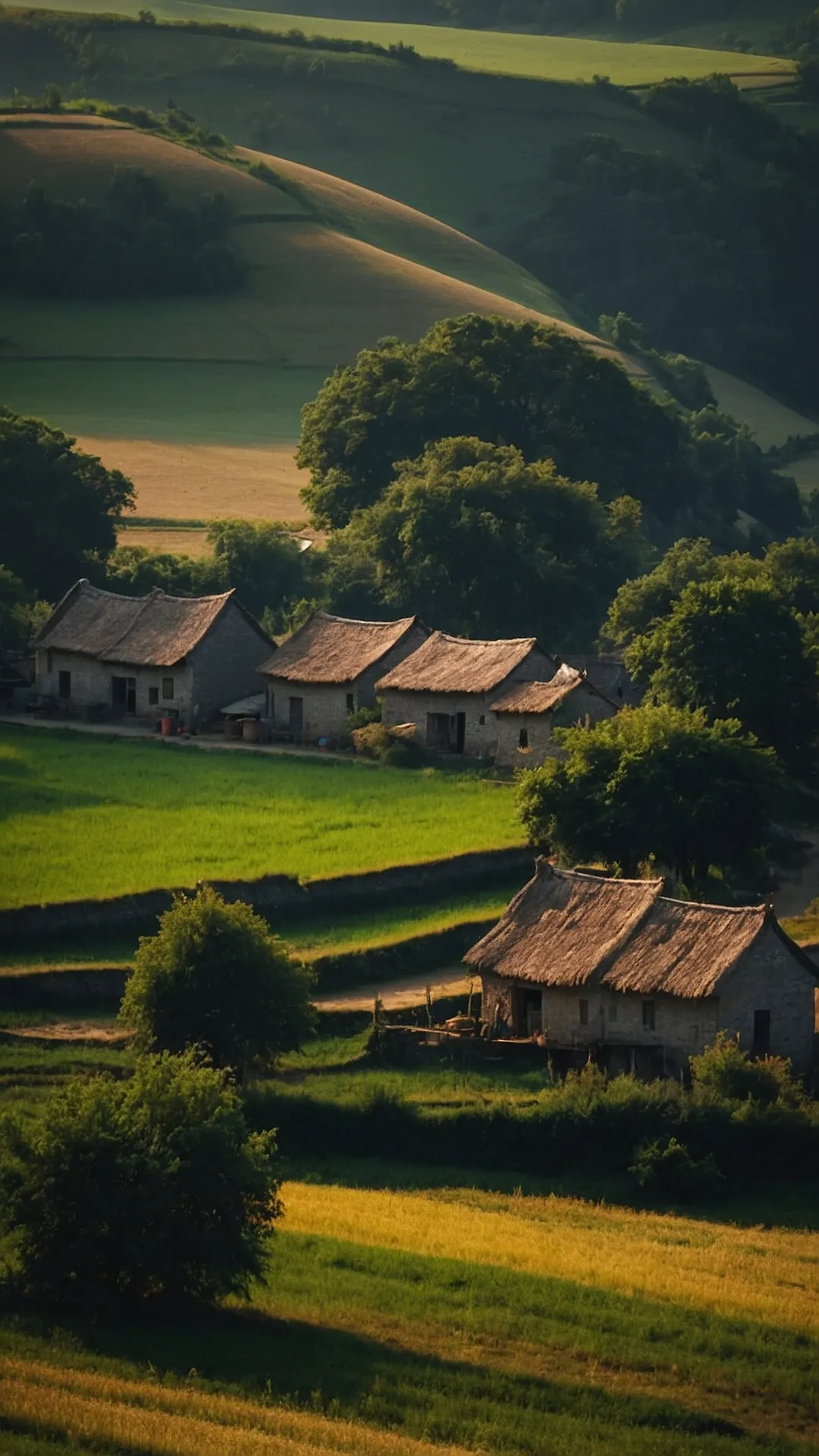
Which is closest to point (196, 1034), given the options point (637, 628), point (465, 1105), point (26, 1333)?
point (465, 1105)

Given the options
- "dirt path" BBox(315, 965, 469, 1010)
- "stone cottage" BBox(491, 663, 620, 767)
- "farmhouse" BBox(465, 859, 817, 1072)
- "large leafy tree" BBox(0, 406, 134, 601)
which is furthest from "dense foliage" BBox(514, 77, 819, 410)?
"farmhouse" BBox(465, 859, 817, 1072)

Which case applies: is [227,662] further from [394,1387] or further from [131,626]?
[394,1387]

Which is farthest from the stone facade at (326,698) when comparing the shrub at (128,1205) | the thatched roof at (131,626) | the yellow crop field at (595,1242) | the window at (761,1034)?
the shrub at (128,1205)

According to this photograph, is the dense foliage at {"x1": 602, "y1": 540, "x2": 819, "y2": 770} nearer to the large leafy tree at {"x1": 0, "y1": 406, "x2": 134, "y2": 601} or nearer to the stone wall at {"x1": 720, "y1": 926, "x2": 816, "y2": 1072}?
the stone wall at {"x1": 720, "y1": 926, "x2": 816, "y2": 1072}

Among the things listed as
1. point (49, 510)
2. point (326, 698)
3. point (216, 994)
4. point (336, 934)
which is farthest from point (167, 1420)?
point (49, 510)

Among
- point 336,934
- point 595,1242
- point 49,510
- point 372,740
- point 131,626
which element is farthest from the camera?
point 49,510

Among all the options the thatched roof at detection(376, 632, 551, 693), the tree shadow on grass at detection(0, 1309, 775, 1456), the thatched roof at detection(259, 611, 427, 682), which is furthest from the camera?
the thatched roof at detection(259, 611, 427, 682)
